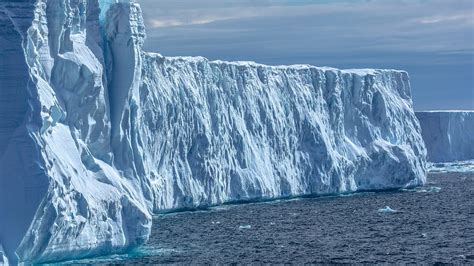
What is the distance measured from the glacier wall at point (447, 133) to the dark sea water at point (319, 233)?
2289 centimetres

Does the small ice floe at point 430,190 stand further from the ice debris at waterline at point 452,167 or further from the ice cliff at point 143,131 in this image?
the ice debris at waterline at point 452,167

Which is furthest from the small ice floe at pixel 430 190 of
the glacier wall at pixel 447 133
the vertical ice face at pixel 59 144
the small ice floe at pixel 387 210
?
the vertical ice face at pixel 59 144

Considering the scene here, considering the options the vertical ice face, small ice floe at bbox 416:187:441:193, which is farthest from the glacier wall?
the vertical ice face

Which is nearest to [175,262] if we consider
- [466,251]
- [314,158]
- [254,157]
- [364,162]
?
[466,251]

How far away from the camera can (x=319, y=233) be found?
25.6 metres

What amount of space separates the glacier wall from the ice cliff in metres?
16.1

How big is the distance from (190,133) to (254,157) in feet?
12.1

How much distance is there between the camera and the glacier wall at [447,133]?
2323 inches

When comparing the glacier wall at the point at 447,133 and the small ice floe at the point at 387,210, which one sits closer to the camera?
the small ice floe at the point at 387,210

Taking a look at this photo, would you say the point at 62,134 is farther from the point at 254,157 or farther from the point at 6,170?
the point at 254,157

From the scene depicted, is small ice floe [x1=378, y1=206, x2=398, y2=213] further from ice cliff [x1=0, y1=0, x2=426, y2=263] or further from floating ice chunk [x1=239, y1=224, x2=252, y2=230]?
floating ice chunk [x1=239, y1=224, x2=252, y2=230]

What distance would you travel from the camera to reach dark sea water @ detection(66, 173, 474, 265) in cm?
2064

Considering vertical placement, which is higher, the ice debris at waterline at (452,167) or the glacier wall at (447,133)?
the glacier wall at (447,133)

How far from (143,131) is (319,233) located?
214 inches
